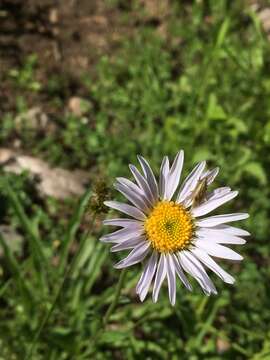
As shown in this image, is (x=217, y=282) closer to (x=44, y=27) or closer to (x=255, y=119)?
(x=255, y=119)

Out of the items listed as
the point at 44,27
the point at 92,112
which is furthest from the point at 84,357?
the point at 44,27

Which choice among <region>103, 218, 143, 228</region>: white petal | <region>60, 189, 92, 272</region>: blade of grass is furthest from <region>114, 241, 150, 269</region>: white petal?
<region>60, 189, 92, 272</region>: blade of grass

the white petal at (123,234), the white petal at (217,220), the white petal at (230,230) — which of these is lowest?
the white petal at (230,230)

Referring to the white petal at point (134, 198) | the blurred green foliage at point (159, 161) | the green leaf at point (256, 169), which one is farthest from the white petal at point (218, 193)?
the green leaf at point (256, 169)

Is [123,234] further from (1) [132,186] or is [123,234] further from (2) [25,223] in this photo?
(2) [25,223]

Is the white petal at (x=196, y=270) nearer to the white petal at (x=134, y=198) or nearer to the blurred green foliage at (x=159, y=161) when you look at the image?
the white petal at (x=134, y=198)

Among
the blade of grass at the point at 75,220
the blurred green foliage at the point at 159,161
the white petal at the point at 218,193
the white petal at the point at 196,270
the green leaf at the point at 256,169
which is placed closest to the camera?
the white petal at the point at 196,270
